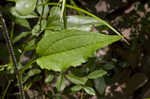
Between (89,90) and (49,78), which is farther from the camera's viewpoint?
(49,78)

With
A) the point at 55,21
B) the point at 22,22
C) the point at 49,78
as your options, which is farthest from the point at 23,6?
the point at 49,78

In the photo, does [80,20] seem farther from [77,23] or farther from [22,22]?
[22,22]

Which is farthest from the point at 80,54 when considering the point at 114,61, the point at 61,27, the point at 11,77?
the point at 114,61

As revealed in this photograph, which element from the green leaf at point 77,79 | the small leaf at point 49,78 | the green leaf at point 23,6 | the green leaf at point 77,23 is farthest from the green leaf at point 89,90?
the green leaf at point 23,6

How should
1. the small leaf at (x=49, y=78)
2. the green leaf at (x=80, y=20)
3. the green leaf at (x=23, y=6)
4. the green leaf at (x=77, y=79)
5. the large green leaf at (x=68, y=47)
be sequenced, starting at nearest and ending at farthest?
the large green leaf at (x=68, y=47)
the green leaf at (x=23, y=6)
the green leaf at (x=80, y=20)
the green leaf at (x=77, y=79)
the small leaf at (x=49, y=78)

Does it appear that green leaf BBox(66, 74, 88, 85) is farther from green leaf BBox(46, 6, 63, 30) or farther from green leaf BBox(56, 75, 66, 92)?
green leaf BBox(46, 6, 63, 30)

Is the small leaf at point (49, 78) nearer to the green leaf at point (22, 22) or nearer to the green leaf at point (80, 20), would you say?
the green leaf at point (22, 22)

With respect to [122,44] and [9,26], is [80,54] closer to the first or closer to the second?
[9,26]

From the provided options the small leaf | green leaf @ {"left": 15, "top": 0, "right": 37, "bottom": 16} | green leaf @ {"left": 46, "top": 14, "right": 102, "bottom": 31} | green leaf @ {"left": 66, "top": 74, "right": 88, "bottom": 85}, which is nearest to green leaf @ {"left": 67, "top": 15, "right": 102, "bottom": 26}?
green leaf @ {"left": 46, "top": 14, "right": 102, "bottom": 31}
